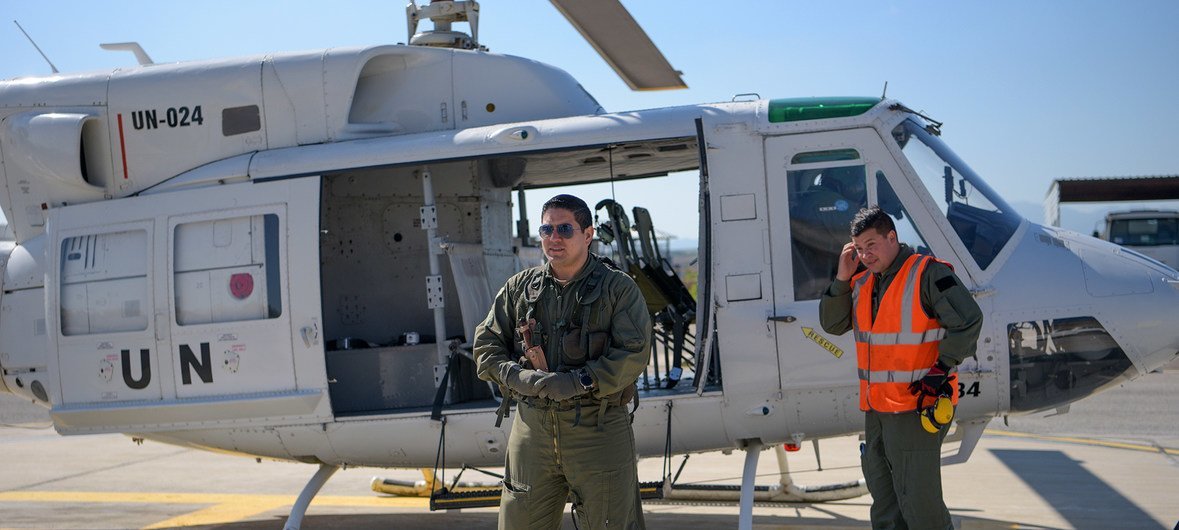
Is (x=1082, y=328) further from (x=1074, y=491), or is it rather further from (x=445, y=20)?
(x=445, y=20)

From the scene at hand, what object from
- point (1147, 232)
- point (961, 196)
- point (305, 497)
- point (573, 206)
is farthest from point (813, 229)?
point (1147, 232)

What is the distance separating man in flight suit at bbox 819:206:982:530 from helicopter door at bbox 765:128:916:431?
99cm

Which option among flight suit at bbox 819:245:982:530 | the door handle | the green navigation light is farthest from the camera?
the door handle

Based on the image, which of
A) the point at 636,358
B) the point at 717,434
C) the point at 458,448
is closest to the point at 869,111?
the point at 717,434

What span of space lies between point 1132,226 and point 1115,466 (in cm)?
1937

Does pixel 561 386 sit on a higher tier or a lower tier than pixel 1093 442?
higher

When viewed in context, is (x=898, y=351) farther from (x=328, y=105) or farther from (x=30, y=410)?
(x=30, y=410)

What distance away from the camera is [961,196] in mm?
6023

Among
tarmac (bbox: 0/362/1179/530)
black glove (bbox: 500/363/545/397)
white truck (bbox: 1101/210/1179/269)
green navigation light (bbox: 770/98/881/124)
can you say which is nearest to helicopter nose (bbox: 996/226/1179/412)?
tarmac (bbox: 0/362/1179/530)

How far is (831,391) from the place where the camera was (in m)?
5.86

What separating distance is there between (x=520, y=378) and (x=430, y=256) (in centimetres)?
262

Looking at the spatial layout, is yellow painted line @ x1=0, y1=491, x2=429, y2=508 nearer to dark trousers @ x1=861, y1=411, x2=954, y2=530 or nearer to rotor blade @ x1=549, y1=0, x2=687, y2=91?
rotor blade @ x1=549, y1=0, x2=687, y2=91

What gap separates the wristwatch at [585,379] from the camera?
156 inches

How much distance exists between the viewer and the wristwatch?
13.0 feet
